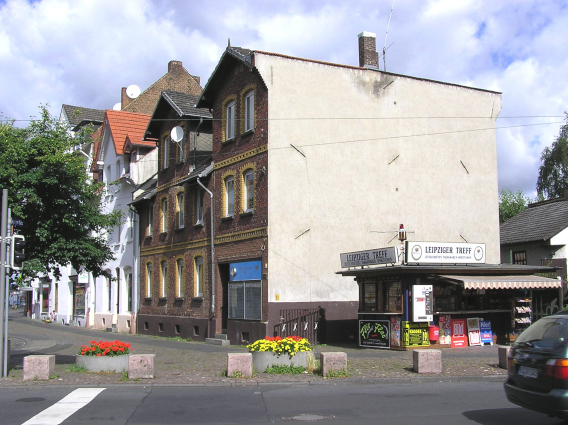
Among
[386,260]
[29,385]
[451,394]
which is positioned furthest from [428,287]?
[29,385]

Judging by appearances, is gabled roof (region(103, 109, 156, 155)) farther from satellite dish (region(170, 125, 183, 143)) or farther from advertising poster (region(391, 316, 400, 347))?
advertising poster (region(391, 316, 400, 347))

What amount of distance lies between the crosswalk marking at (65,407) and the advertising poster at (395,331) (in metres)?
9.75

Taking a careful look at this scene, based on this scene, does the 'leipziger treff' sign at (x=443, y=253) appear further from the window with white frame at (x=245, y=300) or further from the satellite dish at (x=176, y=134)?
the satellite dish at (x=176, y=134)

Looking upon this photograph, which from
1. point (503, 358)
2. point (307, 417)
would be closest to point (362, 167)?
point (503, 358)

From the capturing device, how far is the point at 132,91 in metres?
47.1

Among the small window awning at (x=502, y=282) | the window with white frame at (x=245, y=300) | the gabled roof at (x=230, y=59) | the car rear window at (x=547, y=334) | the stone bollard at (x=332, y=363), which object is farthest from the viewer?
the gabled roof at (x=230, y=59)

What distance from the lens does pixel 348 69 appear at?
24984 mm

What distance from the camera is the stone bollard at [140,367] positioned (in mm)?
13734

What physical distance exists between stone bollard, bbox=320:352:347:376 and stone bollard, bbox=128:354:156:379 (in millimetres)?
3784

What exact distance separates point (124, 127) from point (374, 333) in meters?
24.1

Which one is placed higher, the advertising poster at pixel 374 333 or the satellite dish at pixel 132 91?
the satellite dish at pixel 132 91

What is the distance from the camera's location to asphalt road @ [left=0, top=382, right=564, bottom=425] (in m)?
9.46

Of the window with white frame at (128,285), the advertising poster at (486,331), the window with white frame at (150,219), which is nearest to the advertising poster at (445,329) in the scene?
the advertising poster at (486,331)

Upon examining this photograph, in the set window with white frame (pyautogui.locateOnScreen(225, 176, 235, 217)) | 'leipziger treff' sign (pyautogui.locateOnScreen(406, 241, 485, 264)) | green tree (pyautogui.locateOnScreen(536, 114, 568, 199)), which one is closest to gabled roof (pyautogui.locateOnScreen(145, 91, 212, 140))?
window with white frame (pyautogui.locateOnScreen(225, 176, 235, 217))
